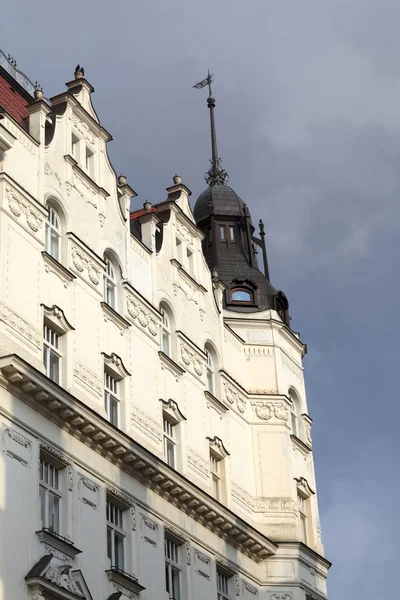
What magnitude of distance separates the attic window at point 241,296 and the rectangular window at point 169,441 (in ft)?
29.0

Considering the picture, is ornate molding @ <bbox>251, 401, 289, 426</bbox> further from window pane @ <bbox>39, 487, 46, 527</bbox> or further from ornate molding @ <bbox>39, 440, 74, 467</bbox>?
window pane @ <bbox>39, 487, 46, 527</bbox>

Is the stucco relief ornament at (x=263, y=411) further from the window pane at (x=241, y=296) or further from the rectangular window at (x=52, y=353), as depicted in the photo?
the rectangular window at (x=52, y=353)

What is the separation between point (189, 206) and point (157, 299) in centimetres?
575

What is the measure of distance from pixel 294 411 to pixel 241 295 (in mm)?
4510

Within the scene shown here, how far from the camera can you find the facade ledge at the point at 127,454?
3002 centimetres

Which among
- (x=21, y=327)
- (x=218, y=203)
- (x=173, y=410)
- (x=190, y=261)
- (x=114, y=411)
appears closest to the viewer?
(x=21, y=327)

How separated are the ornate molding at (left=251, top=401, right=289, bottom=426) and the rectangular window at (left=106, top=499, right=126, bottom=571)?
10.5 m

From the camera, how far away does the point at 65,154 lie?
3591 centimetres

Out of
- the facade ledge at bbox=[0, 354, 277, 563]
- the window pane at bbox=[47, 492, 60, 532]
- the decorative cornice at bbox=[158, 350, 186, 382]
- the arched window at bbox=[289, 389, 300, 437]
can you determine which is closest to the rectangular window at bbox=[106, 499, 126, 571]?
the facade ledge at bbox=[0, 354, 277, 563]

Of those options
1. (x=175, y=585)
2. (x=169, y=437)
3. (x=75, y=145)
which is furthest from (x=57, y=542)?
(x=75, y=145)

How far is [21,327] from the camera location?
Answer: 1220 inches

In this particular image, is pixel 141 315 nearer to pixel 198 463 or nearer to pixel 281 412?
pixel 198 463

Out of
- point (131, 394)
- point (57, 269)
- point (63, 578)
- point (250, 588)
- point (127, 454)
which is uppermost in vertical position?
point (57, 269)

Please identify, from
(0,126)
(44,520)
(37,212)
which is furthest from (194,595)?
(0,126)
